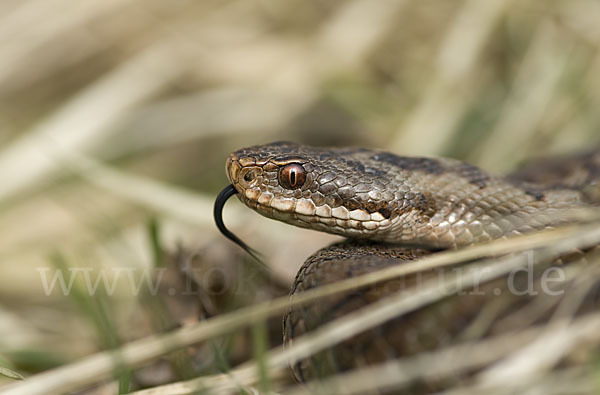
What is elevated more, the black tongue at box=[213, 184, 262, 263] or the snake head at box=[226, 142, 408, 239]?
the snake head at box=[226, 142, 408, 239]

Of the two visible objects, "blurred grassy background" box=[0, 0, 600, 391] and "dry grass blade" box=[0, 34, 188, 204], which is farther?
"dry grass blade" box=[0, 34, 188, 204]

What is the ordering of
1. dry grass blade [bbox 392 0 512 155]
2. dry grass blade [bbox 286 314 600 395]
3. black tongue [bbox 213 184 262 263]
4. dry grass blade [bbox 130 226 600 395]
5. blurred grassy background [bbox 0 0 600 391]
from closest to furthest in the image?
dry grass blade [bbox 286 314 600 395] < dry grass blade [bbox 130 226 600 395] < black tongue [bbox 213 184 262 263] < blurred grassy background [bbox 0 0 600 391] < dry grass blade [bbox 392 0 512 155]

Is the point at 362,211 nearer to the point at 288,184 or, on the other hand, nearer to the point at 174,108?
the point at 288,184

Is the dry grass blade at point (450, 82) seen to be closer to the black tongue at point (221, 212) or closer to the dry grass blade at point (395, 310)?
the black tongue at point (221, 212)

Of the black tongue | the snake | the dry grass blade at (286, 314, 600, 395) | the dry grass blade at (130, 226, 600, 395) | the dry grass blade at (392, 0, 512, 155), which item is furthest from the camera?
the dry grass blade at (392, 0, 512, 155)

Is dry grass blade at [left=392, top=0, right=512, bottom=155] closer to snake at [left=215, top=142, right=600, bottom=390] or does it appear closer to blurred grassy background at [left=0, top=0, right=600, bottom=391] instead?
blurred grassy background at [left=0, top=0, right=600, bottom=391]

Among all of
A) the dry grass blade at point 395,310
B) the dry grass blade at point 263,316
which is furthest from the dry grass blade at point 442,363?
the dry grass blade at point 263,316

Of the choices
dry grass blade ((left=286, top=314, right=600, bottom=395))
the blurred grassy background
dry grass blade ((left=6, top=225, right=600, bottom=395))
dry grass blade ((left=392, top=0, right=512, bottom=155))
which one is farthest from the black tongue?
dry grass blade ((left=392, top=0, right=512, bottom=155))

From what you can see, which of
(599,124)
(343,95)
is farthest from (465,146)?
(343,95)
